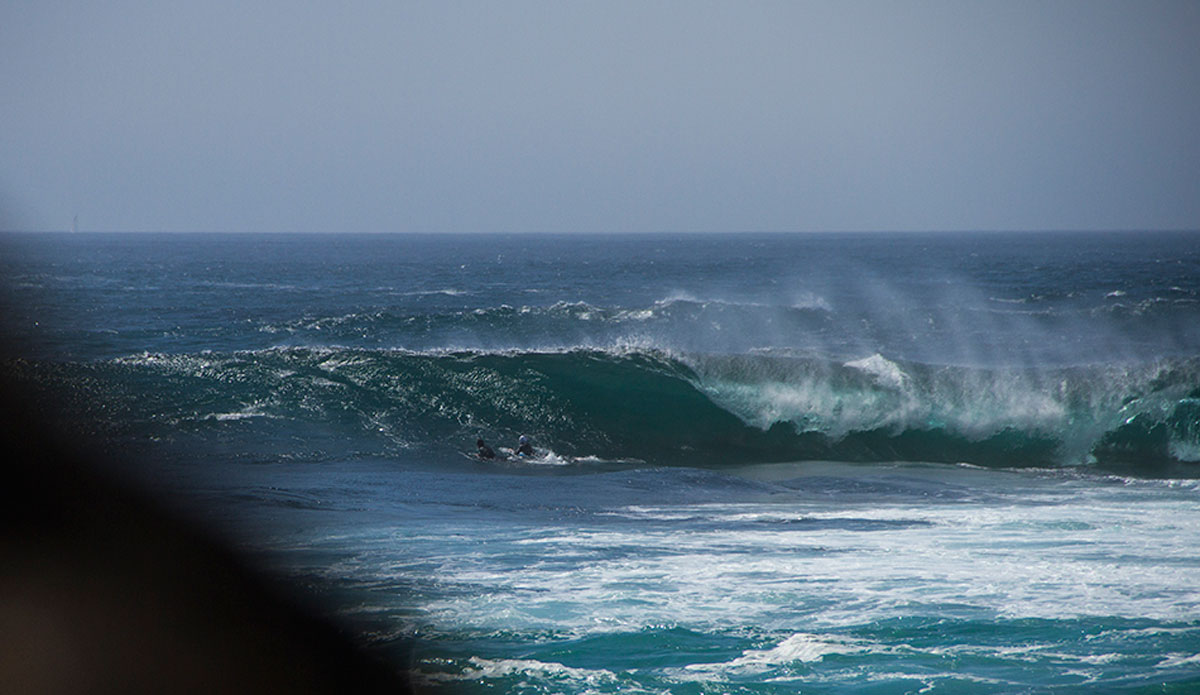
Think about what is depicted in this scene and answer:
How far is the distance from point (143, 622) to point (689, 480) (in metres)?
8.92

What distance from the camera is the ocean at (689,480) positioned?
704 cm

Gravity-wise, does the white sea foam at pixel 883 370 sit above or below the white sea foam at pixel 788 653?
above

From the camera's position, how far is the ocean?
7.04 metres

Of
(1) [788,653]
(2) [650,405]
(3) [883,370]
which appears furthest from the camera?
(3) [883,370]

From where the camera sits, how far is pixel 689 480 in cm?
1443

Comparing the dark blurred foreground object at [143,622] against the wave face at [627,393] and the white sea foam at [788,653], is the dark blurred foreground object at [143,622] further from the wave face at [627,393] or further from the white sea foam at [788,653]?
the wave face at [627,393]

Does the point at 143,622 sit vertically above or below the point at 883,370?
below

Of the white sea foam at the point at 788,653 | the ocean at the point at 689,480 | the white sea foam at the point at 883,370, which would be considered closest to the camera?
the white sea foam at the point at 788,653

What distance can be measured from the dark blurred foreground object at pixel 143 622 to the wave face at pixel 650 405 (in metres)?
7.86

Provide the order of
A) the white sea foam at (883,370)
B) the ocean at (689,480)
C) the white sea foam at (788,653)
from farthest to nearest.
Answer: the white sea foam at (883,370) → the ocean at (689,480) → the white sea foam at (788,653)

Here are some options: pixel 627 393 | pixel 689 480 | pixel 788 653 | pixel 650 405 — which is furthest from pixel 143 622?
pixel 627 393

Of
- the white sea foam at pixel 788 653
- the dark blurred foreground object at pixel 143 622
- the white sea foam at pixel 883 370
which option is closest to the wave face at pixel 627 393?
the white sea foam at pixel 883 370

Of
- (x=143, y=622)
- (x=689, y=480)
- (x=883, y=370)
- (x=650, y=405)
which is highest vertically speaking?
(x=883, y=370)

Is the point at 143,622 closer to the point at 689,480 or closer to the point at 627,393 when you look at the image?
the point at 689,480
